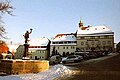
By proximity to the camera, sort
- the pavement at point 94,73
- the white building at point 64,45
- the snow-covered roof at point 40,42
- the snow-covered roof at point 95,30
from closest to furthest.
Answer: the pavement at point 94,73
the snow-covered roof at point 95,30
the white building at point 64,45
the snow-covered roof at point 40,42

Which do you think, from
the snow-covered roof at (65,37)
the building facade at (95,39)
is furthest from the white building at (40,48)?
the building facade at (95,39)

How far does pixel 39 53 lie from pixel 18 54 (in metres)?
15.7

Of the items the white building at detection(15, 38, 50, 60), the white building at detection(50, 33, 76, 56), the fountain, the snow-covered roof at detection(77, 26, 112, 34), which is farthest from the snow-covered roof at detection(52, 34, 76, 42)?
the fountain

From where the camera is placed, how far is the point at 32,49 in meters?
91.7

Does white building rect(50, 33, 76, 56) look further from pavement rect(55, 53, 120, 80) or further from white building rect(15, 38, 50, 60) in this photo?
pavement rect(55, 53, 120, 80)

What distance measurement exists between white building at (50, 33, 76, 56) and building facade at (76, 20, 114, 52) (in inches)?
114

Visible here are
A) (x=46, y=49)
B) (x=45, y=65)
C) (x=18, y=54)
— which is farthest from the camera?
(x=18, y=54)

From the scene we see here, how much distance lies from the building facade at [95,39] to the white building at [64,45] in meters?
2.89

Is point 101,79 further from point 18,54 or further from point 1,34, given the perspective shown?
point 18,54

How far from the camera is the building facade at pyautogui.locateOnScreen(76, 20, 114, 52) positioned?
252 feet

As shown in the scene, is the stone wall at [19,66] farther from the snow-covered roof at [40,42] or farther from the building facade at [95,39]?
the snow-covered roof at [40,42]

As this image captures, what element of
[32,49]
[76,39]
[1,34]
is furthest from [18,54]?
[1,34]

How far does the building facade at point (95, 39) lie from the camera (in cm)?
7688

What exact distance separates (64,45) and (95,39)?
13.8m
